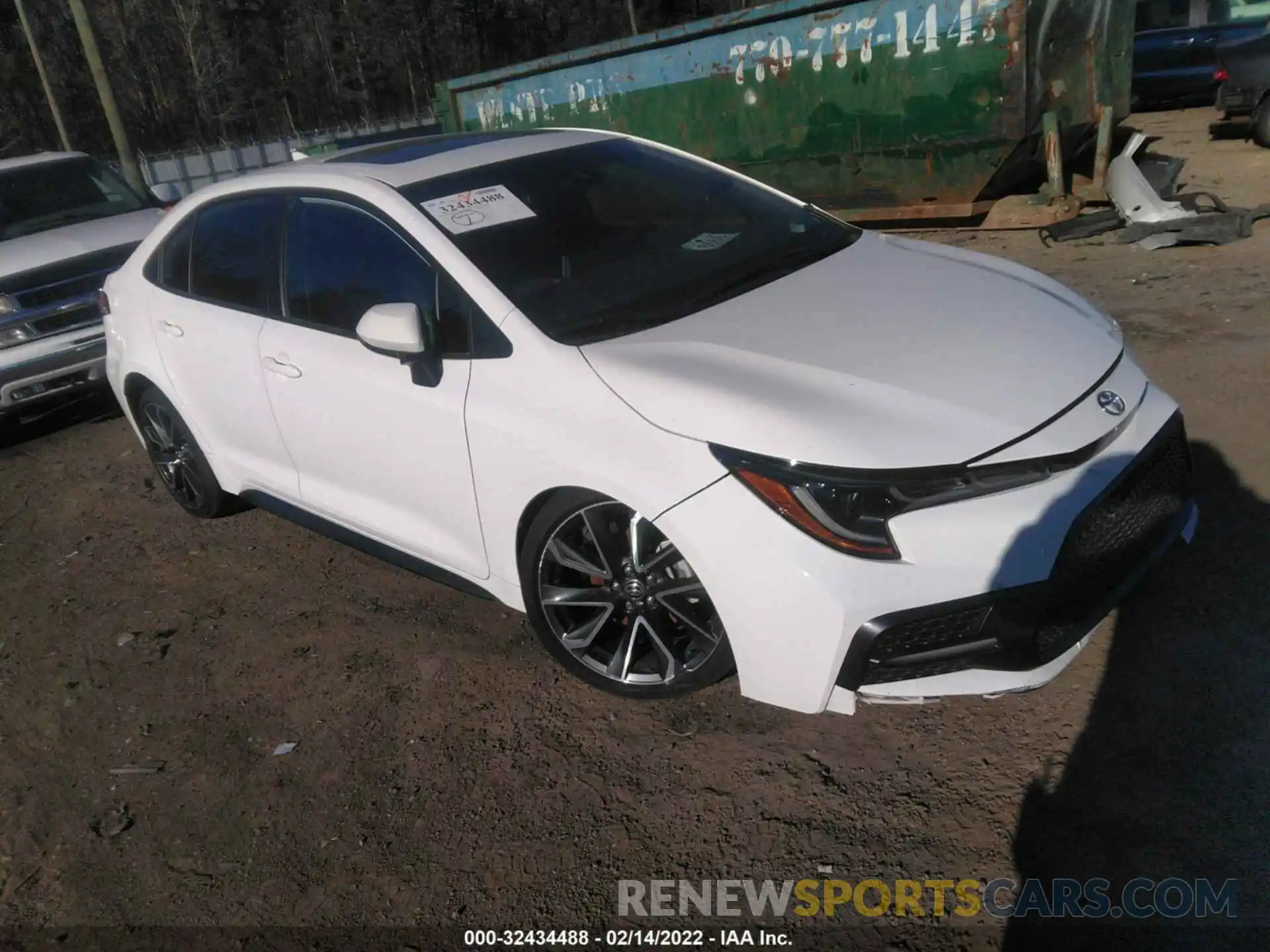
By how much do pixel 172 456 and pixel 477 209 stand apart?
8.13ft

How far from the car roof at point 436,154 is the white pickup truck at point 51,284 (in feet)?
10.9

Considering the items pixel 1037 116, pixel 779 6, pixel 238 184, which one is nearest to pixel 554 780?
pixel 238 184

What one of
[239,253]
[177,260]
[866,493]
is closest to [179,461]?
[177,260]

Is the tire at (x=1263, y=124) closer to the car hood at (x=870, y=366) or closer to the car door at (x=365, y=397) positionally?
the car hood at (x=870, y=366)

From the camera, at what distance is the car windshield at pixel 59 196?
787 centimetres

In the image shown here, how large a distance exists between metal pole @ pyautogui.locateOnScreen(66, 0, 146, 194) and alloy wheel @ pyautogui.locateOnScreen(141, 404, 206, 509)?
968 cm

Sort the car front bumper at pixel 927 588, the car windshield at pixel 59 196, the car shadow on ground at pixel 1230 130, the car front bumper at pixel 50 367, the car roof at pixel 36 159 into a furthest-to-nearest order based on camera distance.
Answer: the car shadow on ground at pixel 1230 130 → the car roof at pixel 36 159 → the car windshield at pixel 59 196 → the car front bumper at pixel 50 367 → the car front bumper at pixel 927 588

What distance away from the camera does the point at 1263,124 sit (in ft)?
35.3

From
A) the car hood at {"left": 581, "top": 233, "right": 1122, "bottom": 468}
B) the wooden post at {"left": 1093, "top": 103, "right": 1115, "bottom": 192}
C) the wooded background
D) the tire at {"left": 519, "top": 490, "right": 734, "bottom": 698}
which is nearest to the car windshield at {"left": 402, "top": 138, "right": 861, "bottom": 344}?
the car hood at {"left": 581, "top": 233, "right": 1122, "bottom": 468}

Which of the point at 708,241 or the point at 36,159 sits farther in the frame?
the point at 36,159

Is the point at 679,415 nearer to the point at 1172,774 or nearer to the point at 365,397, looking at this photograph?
the point at 365,397

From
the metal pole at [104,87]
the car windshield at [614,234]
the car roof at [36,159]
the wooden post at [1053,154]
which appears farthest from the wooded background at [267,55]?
the car windshield at [614,234]

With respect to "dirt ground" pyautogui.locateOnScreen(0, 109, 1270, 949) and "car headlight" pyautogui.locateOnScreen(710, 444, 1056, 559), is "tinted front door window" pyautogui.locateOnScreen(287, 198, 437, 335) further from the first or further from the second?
"car headlight" pyautogui.locateOnScreen(710, 444, 1056, 559)

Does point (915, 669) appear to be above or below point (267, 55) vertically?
below
